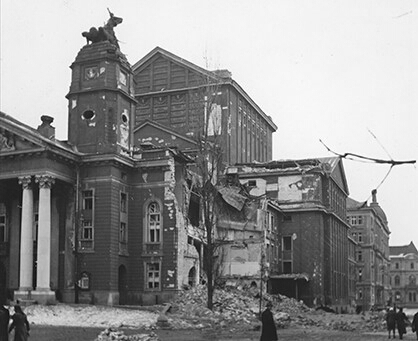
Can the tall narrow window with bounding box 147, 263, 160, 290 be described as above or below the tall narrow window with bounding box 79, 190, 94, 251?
below

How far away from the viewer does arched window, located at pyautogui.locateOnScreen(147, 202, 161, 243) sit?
40.9 meters

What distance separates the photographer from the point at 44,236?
1486 inches

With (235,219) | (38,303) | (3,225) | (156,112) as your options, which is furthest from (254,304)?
(156,112)

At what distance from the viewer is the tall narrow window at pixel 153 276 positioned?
4028cm

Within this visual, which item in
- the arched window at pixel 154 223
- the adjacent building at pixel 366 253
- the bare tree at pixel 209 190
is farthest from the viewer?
the adjacent building at pixel 366 253

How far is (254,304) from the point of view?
42.7m

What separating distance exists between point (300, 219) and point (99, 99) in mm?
24586

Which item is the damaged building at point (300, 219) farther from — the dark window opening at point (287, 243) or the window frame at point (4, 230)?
the window frame at point (4, 230)

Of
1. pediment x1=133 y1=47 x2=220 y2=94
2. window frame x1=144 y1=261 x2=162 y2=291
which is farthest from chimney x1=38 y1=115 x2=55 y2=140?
pediment x1=133 y1=47 x2=220 y2=94

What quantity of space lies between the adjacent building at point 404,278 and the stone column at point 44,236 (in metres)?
121

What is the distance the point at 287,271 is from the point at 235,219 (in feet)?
37.0

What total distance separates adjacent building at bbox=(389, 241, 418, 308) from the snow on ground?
397 ft

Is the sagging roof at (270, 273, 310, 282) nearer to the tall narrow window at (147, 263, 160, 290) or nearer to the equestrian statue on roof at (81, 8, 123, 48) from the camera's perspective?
the tall narrow window at (147, 263, 160, 290)

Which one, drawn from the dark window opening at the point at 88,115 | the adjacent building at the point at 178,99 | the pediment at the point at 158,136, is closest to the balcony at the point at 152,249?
the dark window opening at the point at 88,115
